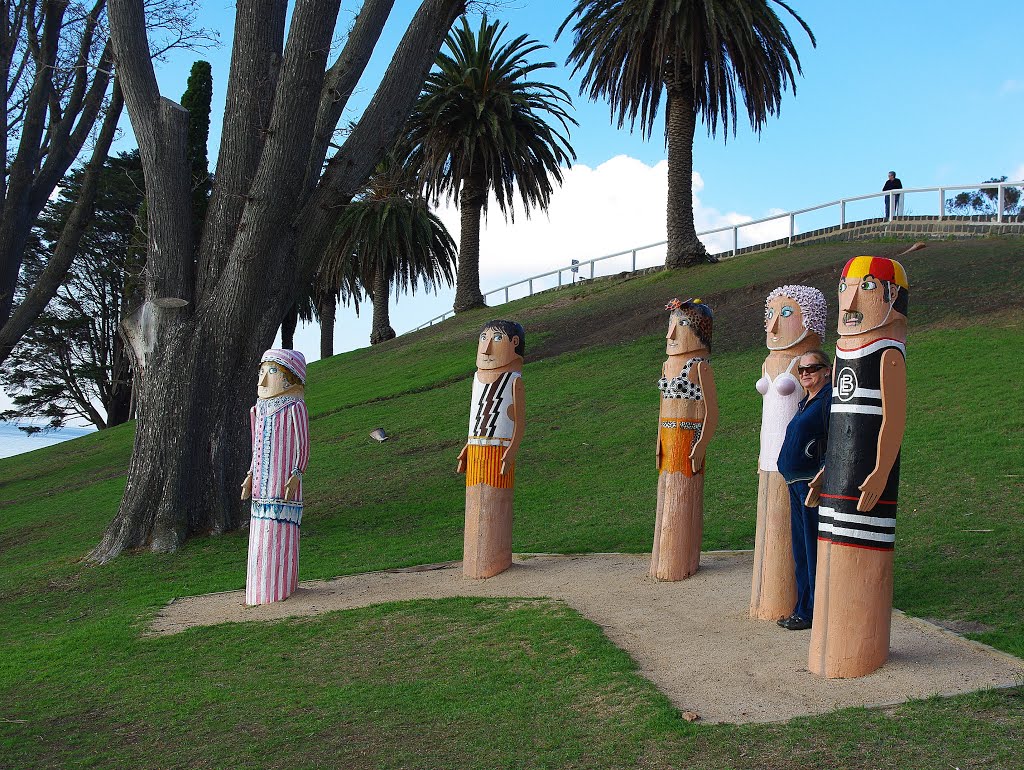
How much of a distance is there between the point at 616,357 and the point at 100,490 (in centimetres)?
1063

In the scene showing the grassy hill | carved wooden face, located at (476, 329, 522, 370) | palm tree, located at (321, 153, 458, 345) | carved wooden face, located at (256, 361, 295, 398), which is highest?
palm tree, located at (321, 153, 458, 345)

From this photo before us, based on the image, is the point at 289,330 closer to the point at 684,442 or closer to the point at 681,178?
the point at 681,178

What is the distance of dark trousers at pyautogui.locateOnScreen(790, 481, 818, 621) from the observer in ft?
→ 22.4

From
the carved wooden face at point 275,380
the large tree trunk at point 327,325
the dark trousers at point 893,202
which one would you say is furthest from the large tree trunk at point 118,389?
the carved wooden face at point 275,380

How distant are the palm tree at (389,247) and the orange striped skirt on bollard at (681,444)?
28276 mm

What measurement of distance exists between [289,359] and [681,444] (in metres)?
3.60

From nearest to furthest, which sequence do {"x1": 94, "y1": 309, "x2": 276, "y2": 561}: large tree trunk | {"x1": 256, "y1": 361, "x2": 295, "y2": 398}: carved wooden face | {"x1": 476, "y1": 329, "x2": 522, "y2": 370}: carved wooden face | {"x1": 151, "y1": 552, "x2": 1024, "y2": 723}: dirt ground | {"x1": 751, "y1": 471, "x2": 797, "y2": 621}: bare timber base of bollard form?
{"x1": 151, "y1": 552, "x2": 1024, "y2": 723}: dirt ground < {"x1": 751, "y1": 471, "x2": 797, "y2": 621}: bare timber base of bollard < {"x1": 256, "y1": 361, "x2": 295, "y2": 398}: carved wooden face < {"x1": 476, "y1": 329, "x2": 522, "y2": 370}: carved wooden face < {"x1": 94, "y1": 309, "x2": 276, "y2": 561}: large tree trunk

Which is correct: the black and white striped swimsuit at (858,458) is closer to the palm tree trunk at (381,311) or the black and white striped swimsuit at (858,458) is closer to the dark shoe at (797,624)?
the dark shoe at (797,624)

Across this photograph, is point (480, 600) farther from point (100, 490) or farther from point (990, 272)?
point (990, 272)

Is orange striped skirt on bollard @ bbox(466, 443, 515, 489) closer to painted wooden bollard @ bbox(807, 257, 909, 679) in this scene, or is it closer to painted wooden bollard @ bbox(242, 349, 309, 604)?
painted wooden bollard @ bbox(242, 349, 309, 604)

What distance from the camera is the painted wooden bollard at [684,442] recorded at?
339 inches

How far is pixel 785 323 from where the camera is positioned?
717 cm

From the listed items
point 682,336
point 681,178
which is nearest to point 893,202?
point 681,178

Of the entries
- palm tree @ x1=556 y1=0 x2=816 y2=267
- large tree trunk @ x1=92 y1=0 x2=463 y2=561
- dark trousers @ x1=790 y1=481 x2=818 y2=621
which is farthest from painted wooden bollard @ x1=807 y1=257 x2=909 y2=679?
palm tree @ x1=556 y1=0 x2=816 y2=267
